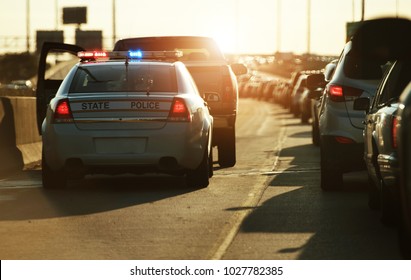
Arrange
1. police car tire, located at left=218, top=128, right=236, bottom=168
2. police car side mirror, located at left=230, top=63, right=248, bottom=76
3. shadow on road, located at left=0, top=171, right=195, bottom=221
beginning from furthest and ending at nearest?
police car side mirror, located at left=230, top=63, right=248, bottom=76 < police car tire, located at left=218, top=128, right=236, bottom=168 < shadow on road, located at left=0, top=171, right=195, bottom=221

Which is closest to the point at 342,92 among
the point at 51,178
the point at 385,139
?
the point at 51,178

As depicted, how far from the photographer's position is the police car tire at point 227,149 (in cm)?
2036

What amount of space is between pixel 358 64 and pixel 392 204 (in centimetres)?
425

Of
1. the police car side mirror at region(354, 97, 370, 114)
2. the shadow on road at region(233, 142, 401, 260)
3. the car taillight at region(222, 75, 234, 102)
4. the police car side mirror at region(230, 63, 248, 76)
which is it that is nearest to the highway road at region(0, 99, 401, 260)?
the shadow on road at region(233, 142, 401, 260)

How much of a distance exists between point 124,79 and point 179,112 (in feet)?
2.99

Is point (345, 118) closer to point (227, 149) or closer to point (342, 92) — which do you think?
point (342, 92)

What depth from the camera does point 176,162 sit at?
611 inches

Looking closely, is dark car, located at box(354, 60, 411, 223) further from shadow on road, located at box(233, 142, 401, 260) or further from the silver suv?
the silver suv

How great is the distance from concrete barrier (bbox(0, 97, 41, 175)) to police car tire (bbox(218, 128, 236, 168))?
282 cm

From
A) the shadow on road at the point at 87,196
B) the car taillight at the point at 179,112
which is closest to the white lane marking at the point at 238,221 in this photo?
the shadow on road at the point at 87,196

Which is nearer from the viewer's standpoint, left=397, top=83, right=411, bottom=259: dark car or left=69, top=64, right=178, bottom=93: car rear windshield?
left=397, top=83, right=411, bottom=259: dark car

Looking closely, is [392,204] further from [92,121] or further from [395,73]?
[92,121]

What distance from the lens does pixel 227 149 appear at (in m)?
20.4

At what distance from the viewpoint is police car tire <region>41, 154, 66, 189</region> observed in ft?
52.4
